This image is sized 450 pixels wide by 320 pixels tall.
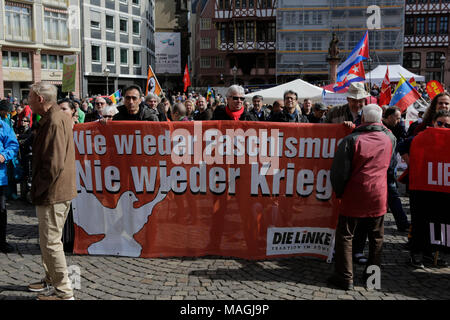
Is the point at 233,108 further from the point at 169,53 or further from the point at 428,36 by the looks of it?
the point at 428,36

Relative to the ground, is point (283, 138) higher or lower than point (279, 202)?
higher

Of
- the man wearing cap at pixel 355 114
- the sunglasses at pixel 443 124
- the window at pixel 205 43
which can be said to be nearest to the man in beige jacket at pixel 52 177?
the man wearing cap at pixel 355 114

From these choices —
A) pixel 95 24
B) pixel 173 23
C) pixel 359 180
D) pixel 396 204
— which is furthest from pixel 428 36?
pixel 359 180

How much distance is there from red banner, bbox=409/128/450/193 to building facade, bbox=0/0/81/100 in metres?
34.3

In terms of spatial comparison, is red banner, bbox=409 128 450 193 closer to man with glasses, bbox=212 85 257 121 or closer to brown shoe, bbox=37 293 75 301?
man with glasses, bbox=212 85 257 121

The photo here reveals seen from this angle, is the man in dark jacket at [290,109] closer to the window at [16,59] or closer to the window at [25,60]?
the window at [16,59]

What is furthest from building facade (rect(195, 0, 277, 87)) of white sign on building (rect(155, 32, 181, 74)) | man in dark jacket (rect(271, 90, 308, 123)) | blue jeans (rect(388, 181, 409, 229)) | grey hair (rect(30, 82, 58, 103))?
grey hair (rect(30, 82, 58, 103))

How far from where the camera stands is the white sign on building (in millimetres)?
40750

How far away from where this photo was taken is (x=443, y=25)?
53.1m

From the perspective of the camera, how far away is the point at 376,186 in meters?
4.51

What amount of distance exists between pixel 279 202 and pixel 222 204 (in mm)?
681

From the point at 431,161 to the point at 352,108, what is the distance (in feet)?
4.21
